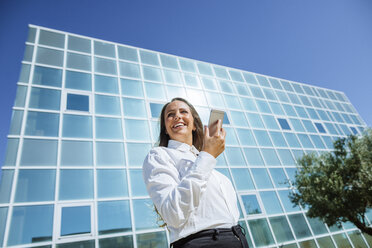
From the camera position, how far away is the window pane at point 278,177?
12615mm

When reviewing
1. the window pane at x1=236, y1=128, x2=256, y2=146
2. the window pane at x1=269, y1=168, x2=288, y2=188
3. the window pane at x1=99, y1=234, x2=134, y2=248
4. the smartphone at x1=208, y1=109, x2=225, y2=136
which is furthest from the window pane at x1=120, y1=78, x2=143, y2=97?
the smartphone at x1=208, y1=109, x2=225, y2=136

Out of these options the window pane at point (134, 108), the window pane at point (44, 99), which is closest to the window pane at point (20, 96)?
the window pane at point (44, 99)

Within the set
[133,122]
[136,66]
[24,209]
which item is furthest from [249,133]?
[24,209]

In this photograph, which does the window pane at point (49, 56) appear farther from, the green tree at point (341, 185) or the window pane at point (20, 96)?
the green tree at point (341, 185)

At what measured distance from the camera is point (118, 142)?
33.2 ft

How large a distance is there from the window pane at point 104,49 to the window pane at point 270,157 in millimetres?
11727

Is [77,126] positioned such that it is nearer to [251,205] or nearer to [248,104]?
[251,205]

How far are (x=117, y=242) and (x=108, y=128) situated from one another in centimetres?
509

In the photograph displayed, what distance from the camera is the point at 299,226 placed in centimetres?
1127

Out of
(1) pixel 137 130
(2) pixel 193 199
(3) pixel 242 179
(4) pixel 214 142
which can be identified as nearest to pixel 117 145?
(1) pixel 137 130

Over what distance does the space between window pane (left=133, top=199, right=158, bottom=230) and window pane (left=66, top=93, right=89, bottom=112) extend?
17.4 ft

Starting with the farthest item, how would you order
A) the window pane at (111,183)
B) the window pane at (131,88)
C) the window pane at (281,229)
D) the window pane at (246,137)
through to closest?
the window pane at (246,137) → the window pane at (131,88) → the window pane at (281,229) → the window pane at (111,183)

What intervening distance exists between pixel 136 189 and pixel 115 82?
6.42m

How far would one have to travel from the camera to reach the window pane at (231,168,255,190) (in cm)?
1145
